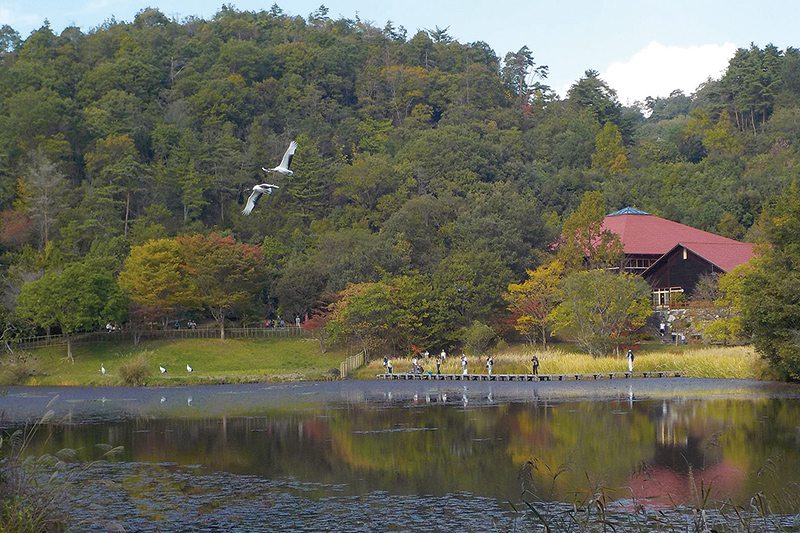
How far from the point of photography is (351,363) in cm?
5450

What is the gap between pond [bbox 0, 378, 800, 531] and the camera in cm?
1716

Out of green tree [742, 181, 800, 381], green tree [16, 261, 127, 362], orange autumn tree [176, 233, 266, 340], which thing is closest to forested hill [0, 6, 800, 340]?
orange autumn tree [176, 233, 266, 340]

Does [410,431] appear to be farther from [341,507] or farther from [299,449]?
[341,507]

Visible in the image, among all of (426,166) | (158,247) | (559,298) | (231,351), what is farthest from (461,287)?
(426,166)

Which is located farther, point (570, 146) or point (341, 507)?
point (570, 146)

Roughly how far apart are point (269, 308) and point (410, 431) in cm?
4334

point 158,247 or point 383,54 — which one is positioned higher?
point 383,54

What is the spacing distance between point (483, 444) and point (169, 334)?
4206 centimetres

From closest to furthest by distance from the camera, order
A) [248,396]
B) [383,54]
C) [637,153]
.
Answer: [248,396] → [637,153] → [383,54]

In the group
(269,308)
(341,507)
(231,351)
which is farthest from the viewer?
(269,308)

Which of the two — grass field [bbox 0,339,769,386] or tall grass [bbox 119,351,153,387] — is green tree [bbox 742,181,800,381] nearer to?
grass field [bbox 0,339,769,386]

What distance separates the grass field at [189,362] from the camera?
52.6 metres

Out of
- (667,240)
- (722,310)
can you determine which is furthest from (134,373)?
(667,240)

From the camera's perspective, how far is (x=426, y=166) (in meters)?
92.7
